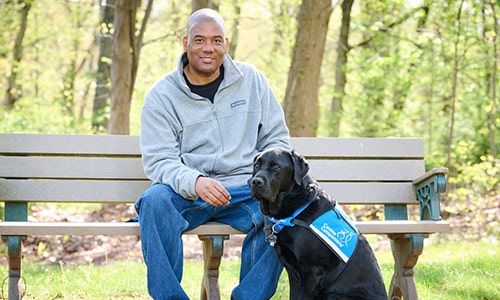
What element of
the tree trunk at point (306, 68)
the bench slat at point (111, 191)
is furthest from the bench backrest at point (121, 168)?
the tree trunk at point (306, 68)

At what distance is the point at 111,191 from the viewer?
473 cm

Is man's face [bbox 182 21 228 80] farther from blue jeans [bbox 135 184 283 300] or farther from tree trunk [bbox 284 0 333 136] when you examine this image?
tree trunk [bbox 284 0 333 136]

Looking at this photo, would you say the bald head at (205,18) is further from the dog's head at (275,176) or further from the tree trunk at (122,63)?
the tree trunk at (122,63)

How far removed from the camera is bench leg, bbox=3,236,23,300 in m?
3.93

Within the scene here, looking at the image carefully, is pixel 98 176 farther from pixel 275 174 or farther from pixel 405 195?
pixel 405 195

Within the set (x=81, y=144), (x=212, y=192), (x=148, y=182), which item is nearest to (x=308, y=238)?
(x=212, y=192)

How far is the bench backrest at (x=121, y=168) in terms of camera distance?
4672mm

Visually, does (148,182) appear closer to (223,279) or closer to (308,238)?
(223,279)

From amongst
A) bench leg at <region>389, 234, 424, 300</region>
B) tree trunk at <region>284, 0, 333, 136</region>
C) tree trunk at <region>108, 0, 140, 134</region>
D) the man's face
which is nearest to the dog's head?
the man's face

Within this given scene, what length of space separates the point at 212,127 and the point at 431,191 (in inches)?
58.7

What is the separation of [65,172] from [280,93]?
47.7 feet

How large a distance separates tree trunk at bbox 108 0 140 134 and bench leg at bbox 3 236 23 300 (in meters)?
6.42

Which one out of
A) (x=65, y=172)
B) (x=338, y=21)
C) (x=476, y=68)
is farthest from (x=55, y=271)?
(x=338, y=21)

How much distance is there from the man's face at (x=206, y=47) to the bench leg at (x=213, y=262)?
1047mm
